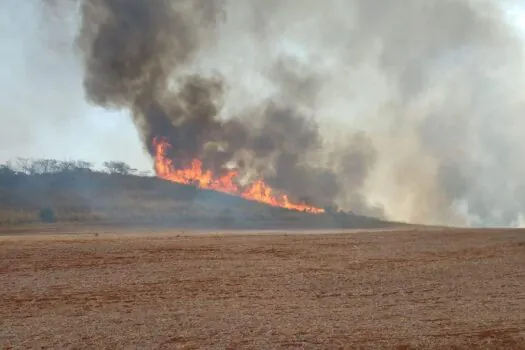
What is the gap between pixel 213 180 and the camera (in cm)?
7081

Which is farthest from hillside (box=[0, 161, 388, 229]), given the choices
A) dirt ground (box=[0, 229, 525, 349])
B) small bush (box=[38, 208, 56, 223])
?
dirt ground (box=[0, 229, 525, 349])

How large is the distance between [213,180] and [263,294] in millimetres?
50693

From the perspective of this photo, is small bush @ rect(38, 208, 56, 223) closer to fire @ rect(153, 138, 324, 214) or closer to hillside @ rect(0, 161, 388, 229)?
hillside @ rect(0, 161, 388, 229)

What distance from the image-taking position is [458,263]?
26.8 metres

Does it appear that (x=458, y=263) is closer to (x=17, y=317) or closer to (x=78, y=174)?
(x=17, y=317)

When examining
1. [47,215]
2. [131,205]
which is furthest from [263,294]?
[131,205]

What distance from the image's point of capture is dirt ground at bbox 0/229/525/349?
49.5 feet

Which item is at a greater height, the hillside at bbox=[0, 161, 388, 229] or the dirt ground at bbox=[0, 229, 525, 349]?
the hillside at bbox=[0, 161, 388, 229]

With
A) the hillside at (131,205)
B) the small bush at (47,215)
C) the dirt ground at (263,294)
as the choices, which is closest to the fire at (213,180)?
the hillside at (131,205)

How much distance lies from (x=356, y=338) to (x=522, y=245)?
20.3 metres

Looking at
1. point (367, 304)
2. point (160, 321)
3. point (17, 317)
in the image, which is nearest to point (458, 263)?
point (367, 304)

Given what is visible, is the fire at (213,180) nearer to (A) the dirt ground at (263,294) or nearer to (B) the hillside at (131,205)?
(B) the hillside at (131,205)

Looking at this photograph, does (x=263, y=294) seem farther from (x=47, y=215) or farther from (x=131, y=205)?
(x=131, y=205)

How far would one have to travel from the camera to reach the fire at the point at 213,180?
69688 mm
